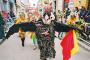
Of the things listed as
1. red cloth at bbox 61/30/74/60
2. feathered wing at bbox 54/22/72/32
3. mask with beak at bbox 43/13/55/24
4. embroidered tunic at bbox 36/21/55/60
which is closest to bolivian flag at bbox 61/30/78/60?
red cloth at bbox 61/30/74/60

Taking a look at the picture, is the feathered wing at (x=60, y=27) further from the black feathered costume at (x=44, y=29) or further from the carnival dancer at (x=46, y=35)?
the carnival dancer at (x=46, y=35)

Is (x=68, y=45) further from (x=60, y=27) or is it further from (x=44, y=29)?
(x=44, y=29)

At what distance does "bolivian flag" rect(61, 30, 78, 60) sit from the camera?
6992 mm

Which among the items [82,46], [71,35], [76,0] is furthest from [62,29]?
[76,0]

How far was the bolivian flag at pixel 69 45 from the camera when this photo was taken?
699cm

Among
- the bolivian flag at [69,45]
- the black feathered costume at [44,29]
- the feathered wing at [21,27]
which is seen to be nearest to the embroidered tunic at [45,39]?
the black feathered costume at [44,29]

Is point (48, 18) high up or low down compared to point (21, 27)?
up

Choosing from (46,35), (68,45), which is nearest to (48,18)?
(46,35)

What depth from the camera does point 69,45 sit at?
7109 millimetres

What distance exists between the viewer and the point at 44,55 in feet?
24.1

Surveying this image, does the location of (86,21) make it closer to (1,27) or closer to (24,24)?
(1,27)

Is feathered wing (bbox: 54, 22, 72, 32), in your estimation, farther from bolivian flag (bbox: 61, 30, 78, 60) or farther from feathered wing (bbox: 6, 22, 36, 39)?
feathered wing (bbox: 6, 22, 36, 39)

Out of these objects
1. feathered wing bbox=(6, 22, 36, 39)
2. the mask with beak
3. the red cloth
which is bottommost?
the red cloth

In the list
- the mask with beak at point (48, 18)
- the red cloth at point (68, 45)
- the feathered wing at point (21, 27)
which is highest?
the mask with beak at point (48, 18)
